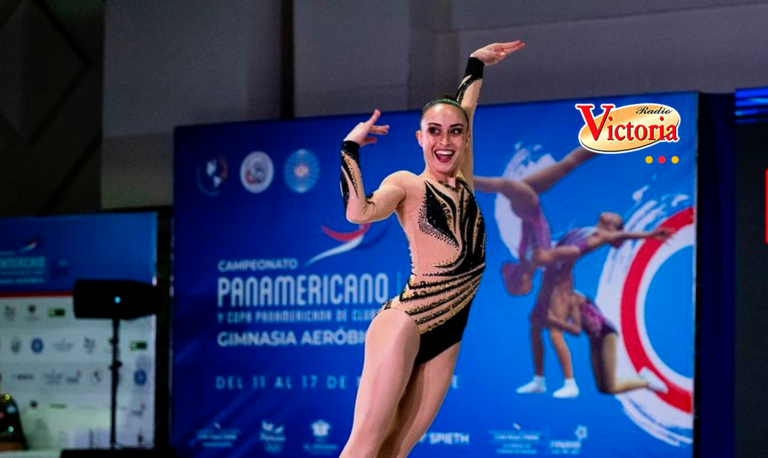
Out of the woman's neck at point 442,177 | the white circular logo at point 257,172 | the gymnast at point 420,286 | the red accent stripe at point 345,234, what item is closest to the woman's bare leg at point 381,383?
the gymnast at point 420,286

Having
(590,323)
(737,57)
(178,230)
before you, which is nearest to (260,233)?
(178,230)

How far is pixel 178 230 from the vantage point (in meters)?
8.84

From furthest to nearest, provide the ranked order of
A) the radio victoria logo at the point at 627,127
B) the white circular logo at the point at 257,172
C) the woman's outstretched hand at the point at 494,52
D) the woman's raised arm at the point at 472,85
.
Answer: the white circular logo at the point at 257,172, the radio victoria logo at the point at 627,127, the woman's outstretched hand at the point at 494,52, the woman's raised arm at the point at 472,85

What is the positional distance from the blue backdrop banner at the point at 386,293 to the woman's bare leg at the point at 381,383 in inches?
152

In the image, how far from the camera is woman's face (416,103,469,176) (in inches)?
164

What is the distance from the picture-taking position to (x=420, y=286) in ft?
13.3

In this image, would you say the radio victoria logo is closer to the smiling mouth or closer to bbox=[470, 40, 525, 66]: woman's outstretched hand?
bbox=[470, 40, 525, 66]: woman's outstretched hand

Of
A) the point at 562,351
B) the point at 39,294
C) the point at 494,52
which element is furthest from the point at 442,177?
the point at 39,294

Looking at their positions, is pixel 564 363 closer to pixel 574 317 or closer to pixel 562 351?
pixel 562 351

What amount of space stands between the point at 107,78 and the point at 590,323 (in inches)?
176

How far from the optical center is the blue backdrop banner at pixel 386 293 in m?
7.51

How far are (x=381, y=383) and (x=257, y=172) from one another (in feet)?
15.8

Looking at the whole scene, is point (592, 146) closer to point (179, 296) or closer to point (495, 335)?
point (495, 335)

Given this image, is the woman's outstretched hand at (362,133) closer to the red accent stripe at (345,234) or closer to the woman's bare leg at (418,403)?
the woman's bare leg at (418,403)
